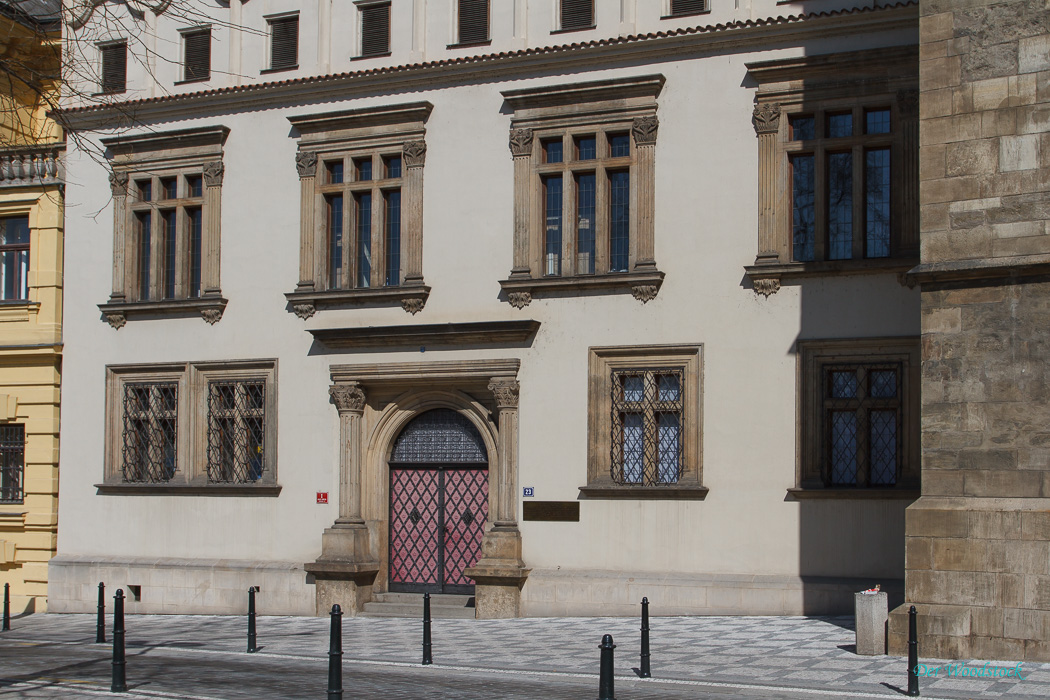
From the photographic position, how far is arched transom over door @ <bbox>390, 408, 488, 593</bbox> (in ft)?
73.8

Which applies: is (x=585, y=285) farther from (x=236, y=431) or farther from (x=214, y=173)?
(x=214, y=173)

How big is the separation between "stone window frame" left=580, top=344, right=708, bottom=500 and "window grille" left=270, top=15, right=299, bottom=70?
786 cm

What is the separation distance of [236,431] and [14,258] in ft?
20.0

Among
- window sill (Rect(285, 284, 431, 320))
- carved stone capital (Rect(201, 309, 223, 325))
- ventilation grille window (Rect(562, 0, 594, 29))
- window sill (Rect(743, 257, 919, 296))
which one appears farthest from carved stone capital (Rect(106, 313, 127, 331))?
window sill (Rect(743, 257, 919, 296))

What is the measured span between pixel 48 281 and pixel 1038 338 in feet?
59.4

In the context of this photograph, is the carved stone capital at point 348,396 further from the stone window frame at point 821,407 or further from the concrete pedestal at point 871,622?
the concrete pedestal at point 871,622

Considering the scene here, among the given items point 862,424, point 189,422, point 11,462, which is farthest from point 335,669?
point 11,462

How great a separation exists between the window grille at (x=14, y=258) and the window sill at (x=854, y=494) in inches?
605

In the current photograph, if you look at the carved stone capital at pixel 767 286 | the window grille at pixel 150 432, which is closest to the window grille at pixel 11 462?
the window grille at pixel 150 432

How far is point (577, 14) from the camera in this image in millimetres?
21531

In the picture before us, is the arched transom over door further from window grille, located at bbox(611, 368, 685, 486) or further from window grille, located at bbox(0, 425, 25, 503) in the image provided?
window grille, located at bbox(0, 425, 25, 503)

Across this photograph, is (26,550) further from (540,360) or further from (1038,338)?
(1038,338)

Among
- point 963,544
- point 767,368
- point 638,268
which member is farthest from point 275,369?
point 963,544

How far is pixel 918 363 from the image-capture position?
19.0 meters
